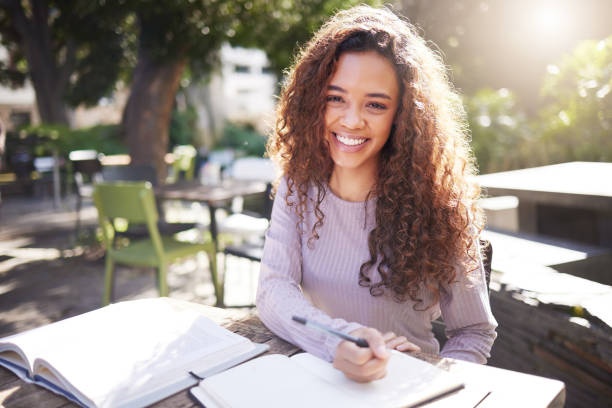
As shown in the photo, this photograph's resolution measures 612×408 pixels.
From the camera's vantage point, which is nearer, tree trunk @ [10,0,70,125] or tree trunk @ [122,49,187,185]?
tree trunk @ [122,49,187,185]

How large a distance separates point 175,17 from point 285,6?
4.75 feet

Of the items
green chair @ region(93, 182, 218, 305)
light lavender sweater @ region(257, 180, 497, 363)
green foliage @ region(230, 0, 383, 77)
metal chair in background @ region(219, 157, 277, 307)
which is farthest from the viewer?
green foliage @ region(230, 0, 383, 77)

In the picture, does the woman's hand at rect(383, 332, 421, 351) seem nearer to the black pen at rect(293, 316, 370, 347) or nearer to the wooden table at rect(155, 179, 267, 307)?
Answer: the black pen at rect(293, 316, 370, 347)

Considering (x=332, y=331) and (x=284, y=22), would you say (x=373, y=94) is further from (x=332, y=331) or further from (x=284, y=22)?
(x=284, y=22)

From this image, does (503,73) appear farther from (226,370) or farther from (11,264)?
(226,370)

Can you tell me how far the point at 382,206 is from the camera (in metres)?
1.46

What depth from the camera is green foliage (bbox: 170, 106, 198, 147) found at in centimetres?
1702

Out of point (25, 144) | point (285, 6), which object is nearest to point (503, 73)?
point (285, 6)

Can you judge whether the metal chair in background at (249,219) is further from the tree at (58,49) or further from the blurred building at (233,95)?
the tree at (58,49)

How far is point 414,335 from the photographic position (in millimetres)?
1458

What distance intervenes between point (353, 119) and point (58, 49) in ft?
44.9

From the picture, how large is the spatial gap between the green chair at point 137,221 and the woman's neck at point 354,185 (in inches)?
83.1

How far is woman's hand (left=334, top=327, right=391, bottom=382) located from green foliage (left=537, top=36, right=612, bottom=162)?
2.91 m

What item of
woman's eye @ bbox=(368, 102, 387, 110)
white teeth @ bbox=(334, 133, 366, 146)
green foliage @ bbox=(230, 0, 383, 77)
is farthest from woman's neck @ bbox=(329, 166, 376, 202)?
green foliage @ bbox=(230, 0, 383, 77)
